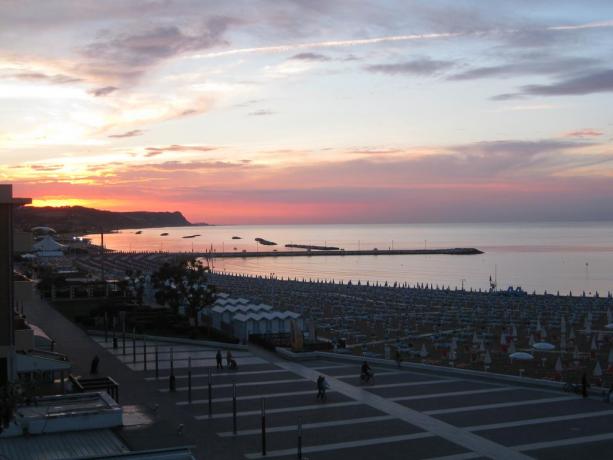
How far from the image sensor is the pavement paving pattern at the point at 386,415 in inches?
547

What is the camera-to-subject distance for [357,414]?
1656 cm

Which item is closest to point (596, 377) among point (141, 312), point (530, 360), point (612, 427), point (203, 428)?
point (530, 360)

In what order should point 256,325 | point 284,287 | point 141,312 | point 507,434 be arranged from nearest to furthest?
point 507,434, point 256,325, point 141,312, point 284,287

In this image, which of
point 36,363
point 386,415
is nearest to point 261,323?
point 36,363

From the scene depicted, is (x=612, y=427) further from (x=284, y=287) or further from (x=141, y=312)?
(x=284, y=287)

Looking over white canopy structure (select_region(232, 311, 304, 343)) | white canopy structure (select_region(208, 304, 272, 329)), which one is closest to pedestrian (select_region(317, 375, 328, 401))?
white canopy structure (select_region(232, 311, 304, 343))

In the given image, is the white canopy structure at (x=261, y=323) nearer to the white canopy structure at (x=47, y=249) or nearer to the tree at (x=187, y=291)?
the tree at (x=187, y=291)

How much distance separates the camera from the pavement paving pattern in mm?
13891

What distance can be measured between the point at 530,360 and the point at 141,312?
19.3 metres

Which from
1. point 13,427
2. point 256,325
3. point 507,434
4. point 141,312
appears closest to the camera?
point 13,427

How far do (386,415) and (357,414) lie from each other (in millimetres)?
687

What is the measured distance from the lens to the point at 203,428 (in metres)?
15.4

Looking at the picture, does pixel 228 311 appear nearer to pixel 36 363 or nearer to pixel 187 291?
pixel 187 291

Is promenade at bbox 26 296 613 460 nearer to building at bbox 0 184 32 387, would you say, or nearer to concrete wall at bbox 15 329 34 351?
concrete wall at bbox 15 329 34 351
